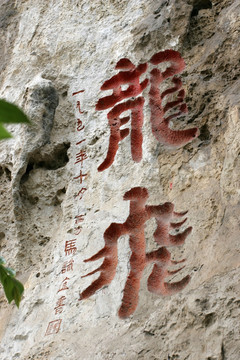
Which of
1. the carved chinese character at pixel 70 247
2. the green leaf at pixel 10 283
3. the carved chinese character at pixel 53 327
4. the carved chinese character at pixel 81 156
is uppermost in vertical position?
the carved chinese character at pixel 81 156

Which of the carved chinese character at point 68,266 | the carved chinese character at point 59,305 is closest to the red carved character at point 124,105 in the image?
the carved chinese character at point 68,266

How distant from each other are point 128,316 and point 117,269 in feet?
0.82

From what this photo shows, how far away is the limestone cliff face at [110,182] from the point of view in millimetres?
2010

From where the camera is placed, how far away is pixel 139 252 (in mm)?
2371

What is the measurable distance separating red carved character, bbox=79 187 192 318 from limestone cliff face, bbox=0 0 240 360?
1.2 inches

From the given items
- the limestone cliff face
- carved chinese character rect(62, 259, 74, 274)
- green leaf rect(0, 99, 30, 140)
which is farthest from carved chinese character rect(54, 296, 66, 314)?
green leaf rect(0, 99, 30, 140)

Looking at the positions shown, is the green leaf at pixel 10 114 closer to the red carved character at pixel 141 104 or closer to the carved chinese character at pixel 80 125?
the red carved character at pixel 141 104

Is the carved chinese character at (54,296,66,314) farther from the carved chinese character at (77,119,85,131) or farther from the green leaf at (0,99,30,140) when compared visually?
the green leaf at (0,99,30,140)

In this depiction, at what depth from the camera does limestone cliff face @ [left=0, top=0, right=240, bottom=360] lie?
Result: 2010mm

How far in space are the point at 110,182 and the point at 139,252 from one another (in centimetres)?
49

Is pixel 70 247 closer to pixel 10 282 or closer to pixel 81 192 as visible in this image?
pixel 81 192

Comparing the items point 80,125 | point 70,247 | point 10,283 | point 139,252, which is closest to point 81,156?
point 80,125

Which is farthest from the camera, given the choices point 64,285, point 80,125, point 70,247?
point 80,125

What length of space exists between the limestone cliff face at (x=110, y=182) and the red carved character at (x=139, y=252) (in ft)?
0.10
